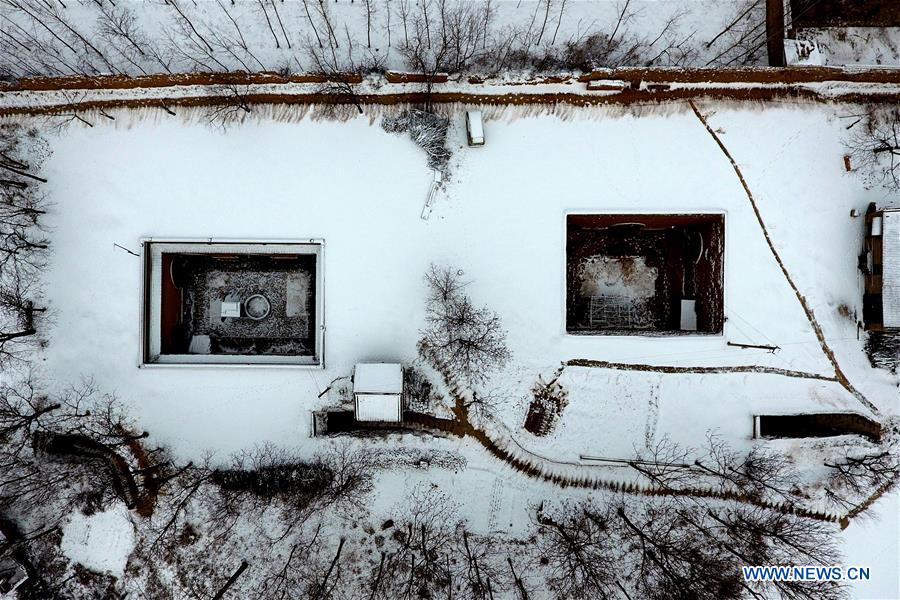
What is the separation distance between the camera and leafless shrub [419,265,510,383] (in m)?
17.3

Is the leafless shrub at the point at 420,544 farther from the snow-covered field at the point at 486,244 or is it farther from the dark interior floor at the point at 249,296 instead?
the dark interior floor at the point at 249,296

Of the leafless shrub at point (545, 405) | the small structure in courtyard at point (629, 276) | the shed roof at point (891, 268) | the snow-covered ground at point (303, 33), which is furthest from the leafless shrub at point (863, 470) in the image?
the snow-covered ground at point (303, 33)

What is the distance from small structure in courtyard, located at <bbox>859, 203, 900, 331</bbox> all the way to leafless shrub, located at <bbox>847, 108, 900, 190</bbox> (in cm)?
110

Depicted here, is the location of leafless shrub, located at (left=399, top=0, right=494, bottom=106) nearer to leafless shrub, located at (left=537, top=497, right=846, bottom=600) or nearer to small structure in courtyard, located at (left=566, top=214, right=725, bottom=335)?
small structure in courtyard, located at (left=566, top=214, right=725, bottom=335)

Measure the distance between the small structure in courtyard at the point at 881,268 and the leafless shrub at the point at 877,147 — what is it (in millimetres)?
1098

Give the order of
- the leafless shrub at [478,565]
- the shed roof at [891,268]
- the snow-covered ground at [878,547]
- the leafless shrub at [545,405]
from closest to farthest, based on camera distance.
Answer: the shed roof at [891,268] → the leafless shrub at [478,565] → the snow-covered ground at [878,547] → the leafless shrub at [545,405]

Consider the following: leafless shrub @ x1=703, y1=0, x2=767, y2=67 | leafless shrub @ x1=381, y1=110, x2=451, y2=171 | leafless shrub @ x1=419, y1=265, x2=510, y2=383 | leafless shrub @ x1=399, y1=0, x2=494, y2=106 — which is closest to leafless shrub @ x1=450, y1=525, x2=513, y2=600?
leafless shrub @ x1=419, y1=265, x2=510, y2=383

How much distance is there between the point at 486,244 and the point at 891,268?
12.5 m

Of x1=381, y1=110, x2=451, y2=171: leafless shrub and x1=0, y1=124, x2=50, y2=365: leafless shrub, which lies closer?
x1=381, y1=110, x2=451, y2=171: leafless shrub

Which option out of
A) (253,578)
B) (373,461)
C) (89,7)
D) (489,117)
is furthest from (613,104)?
(253,578)

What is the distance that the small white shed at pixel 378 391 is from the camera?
16172mm

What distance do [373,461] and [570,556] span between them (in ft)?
23.5

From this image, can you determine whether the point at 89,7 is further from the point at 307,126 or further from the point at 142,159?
the point at 307,126

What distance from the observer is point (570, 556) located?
17188 mm
